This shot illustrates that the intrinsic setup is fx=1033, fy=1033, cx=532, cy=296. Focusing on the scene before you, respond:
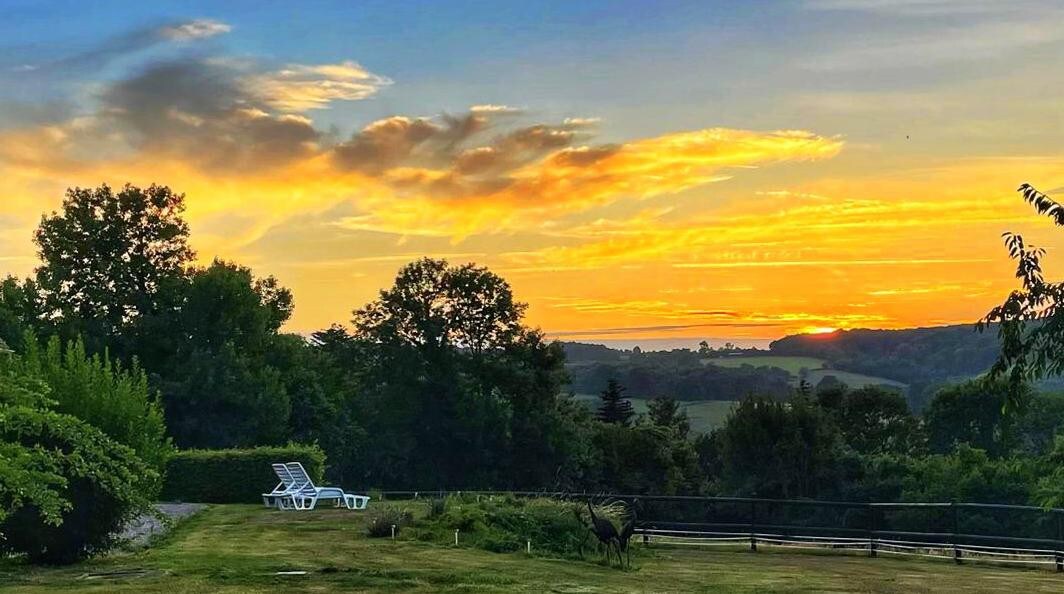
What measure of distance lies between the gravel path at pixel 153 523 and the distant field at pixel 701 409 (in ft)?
269

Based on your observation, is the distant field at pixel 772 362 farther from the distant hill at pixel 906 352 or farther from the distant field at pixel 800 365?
the distant hill at pixel 906 352

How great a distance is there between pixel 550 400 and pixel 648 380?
248ft

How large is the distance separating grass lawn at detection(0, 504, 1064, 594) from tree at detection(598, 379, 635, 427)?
6393cm

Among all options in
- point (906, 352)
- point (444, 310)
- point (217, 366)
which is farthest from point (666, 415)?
point (217, 366)

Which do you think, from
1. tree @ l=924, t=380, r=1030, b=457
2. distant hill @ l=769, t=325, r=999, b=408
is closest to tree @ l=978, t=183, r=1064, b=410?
Result: tree @ l=924, t=380, r=1030, b=457

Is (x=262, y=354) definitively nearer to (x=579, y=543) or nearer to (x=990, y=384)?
(x=579, y=543)

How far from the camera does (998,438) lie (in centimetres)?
6900

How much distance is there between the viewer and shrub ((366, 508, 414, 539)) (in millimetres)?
19094

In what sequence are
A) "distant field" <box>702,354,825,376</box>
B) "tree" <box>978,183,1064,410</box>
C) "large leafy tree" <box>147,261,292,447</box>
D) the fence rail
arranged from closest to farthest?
"tree" <box>978,183,1064,410</box> → the fence rail → "large leafy tree" <box>147,261,292,447</box> → "distant field" <box>702,354,825,376</box>

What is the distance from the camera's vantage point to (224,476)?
98.6ft

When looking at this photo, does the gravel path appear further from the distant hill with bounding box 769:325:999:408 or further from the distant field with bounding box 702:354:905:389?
the distant field with bounding box 702:354:905:389

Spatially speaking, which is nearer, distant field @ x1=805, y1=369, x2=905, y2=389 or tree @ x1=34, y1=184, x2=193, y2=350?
tree @ x1=34, y1=184, x2=193, y2=350

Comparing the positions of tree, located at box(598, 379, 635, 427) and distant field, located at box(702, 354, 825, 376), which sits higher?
distant field, located at box(702, 354, 825, 376)

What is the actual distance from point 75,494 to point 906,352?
118 m
